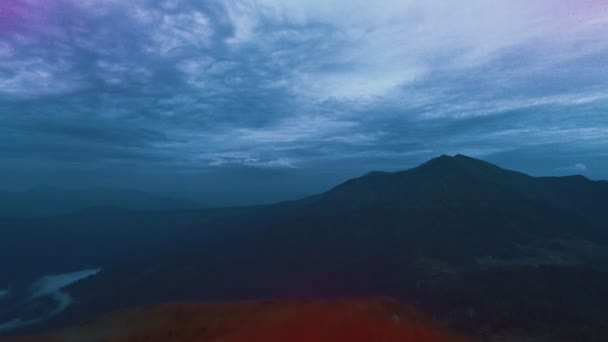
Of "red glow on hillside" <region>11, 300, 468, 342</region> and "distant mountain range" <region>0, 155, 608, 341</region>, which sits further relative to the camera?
"distant mountain range" <region>0, 155, 608, 341</region>

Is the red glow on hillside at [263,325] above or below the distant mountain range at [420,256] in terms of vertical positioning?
above

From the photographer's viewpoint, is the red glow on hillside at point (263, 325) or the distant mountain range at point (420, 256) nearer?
the red glow on hillside at point (263, 325)

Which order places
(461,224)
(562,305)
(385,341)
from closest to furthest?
(385,341), (562,305), (461,224)

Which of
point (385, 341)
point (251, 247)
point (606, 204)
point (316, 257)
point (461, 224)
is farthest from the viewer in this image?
point (606, 204)

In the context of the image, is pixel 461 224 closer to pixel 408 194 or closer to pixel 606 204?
pixel 408 194

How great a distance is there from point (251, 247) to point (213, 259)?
28.3 ft

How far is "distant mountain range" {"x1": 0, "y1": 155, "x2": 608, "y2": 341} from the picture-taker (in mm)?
33375

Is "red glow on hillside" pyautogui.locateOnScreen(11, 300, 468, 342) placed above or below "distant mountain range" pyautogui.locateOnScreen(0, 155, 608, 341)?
above

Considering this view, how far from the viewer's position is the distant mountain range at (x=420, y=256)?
109 feet

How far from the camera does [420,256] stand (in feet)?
185

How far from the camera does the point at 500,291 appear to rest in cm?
3512

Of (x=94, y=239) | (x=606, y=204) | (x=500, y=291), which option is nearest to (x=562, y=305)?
(x=500, y=291)

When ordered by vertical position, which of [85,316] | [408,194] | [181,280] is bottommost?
[85,316]

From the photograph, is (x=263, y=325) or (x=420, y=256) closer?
(x=263, y=325)
